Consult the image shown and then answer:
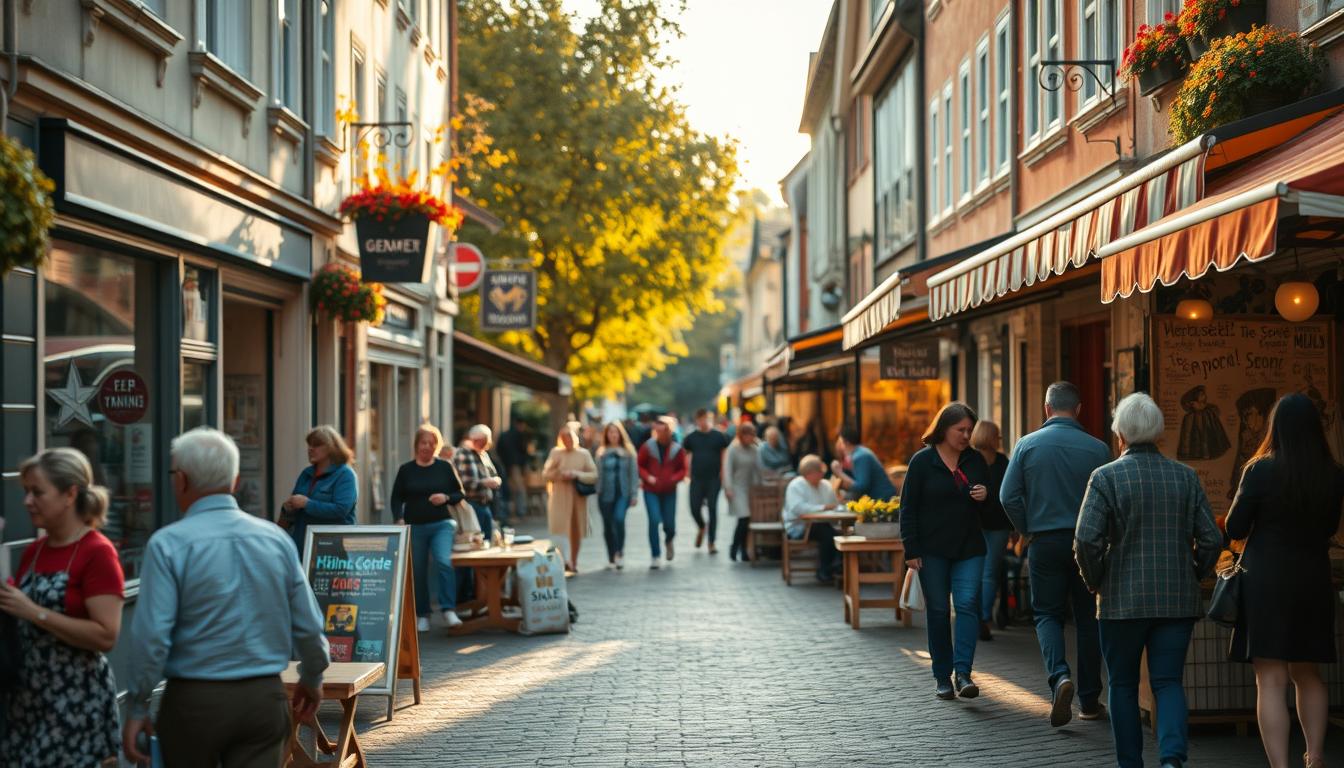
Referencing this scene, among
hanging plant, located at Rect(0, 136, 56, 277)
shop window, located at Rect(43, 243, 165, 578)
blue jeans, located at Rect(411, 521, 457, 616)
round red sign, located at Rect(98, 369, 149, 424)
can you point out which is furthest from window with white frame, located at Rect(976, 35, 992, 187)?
hanging plant, located at Rect(0, 136, 56, 277)

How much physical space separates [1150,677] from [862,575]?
699 centimetres

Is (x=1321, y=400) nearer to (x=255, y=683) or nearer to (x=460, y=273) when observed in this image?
(x=255, y=683)

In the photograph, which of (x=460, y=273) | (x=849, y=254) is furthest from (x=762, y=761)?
(x=849, y=254)

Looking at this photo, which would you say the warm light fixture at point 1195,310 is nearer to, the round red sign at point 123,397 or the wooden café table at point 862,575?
the wooden café table at point 862,575

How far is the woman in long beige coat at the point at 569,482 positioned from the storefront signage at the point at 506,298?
36.6 feet

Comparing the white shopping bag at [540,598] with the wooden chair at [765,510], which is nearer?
the white shopping bag at [540,598]

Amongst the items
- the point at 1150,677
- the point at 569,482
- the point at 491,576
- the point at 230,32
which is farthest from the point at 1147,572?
the point at 569,482

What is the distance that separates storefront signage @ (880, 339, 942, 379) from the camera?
20969 millimetres

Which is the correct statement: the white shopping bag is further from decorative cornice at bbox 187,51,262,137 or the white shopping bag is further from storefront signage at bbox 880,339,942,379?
storefront signage at bbox 880,339,942,379

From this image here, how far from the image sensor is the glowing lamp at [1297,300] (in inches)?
388

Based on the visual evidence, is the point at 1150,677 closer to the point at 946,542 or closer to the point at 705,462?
the point at 946,542

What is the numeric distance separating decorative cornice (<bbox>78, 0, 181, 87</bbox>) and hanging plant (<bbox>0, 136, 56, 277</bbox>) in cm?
429

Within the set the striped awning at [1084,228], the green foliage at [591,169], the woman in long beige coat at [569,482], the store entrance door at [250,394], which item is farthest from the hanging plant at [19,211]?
the green foliage at [591,169]

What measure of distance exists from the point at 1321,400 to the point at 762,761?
440 cm
